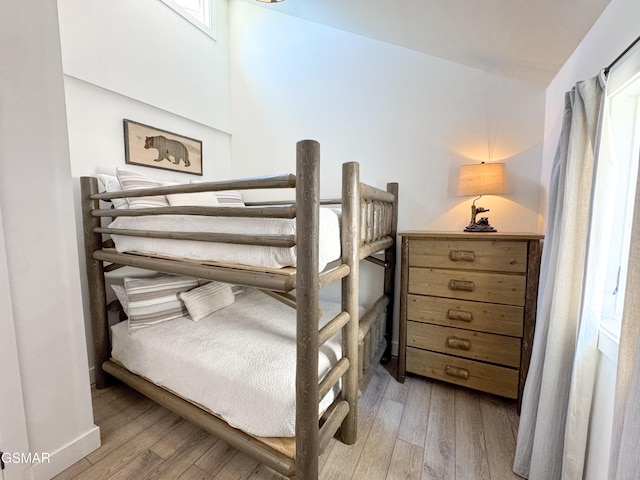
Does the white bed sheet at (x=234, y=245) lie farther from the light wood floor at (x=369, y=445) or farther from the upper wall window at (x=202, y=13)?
the upper wall window at (x=202, y=13)

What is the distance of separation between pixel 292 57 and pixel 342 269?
7.28ft

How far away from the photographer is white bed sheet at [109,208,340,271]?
40.6 inches

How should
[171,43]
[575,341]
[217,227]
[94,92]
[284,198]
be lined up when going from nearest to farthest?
[575,341]
[217,227]
[94,92]
[171,43]
[284,198]

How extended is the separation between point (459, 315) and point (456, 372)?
37 cm

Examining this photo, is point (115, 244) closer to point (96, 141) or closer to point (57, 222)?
point (57, 222)

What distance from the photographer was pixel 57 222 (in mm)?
1232

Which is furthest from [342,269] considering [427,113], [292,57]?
[292,57]

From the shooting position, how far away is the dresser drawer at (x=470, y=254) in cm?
151

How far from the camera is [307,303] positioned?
3.14 ft

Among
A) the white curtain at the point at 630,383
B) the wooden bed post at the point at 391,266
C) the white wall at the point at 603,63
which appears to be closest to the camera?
the white curtain at the point at 630,383

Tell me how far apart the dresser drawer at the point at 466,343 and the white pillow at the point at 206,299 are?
4.25 ft

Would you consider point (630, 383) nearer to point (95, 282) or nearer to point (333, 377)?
point (333, 377)

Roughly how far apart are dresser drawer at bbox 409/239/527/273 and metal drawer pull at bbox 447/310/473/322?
275 mm

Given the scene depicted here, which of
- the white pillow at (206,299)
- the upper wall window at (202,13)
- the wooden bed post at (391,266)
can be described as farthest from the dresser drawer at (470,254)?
the upper wall window at (202,13)
